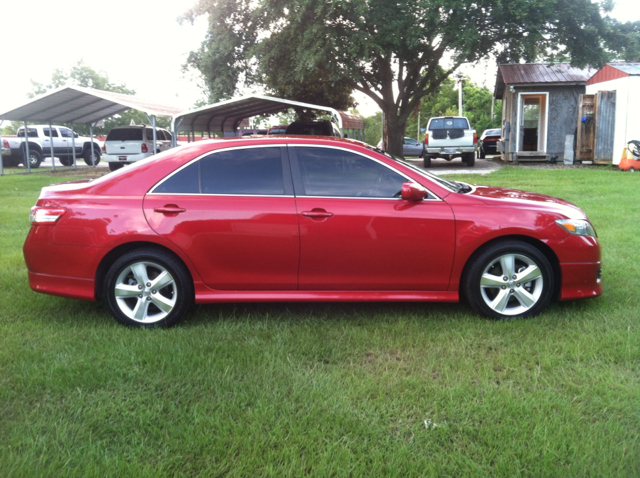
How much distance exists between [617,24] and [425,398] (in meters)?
22.3

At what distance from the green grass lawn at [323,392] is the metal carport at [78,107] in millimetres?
16481

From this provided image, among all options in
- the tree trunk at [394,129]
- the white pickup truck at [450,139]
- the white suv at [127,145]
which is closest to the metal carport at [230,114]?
the tree trunk at [394,129]

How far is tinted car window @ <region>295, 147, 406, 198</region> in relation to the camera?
4754 mm

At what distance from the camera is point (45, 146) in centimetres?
2791

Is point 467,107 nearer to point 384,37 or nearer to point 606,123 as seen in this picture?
point 606,123

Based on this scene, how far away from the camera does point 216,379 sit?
12.0 ft

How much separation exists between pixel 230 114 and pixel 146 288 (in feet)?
63.6

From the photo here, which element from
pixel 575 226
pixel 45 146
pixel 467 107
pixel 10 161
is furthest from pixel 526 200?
pixel 467 107

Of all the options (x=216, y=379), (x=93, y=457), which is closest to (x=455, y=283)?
(x=216, y=379)

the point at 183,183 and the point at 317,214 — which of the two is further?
the point at 183,183

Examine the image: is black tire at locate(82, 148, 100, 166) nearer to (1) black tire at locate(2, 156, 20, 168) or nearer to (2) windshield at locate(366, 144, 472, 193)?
(1) black tire at locate(2, 156, 20, 168)

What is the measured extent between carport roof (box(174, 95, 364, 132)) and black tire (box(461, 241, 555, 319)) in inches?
525

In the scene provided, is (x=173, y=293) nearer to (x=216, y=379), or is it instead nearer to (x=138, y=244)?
(x=138, y=244)

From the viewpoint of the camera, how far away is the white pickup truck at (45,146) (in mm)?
26016
